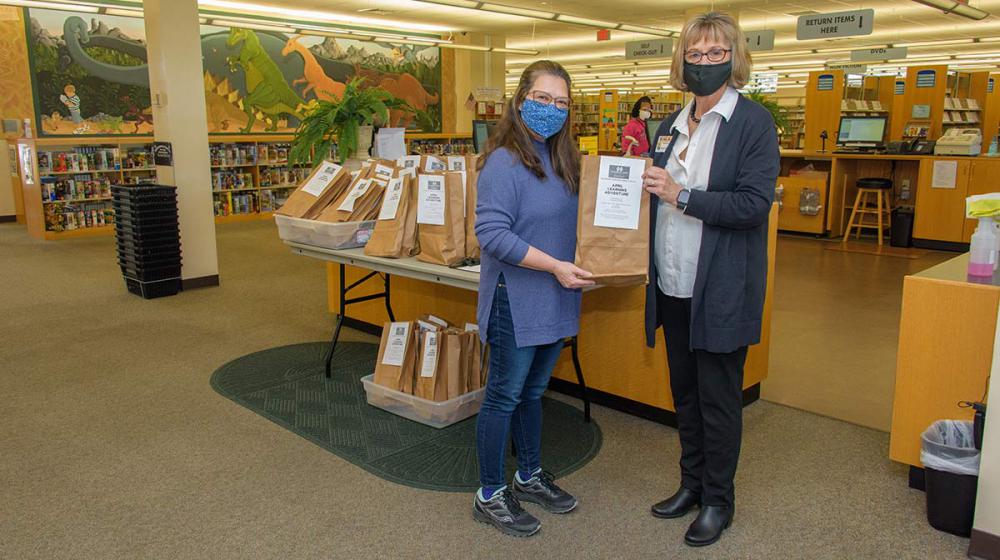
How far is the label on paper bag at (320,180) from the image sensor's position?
12.5 ft

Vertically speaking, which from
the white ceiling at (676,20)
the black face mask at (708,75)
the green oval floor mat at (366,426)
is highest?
the white ceiling at (676,20)

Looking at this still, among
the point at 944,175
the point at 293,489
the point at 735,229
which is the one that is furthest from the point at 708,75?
the point at 944,175

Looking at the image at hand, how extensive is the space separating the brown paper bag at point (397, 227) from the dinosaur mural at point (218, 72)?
20.4 ft

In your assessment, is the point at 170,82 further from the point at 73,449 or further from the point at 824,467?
the point at 824,467

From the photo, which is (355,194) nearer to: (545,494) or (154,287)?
(545,494)

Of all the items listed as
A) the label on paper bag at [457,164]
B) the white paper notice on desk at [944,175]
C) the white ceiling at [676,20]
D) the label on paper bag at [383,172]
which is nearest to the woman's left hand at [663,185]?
the label on paper bag at [457,164]

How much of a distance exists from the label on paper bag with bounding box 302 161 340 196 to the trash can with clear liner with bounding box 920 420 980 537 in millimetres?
2847

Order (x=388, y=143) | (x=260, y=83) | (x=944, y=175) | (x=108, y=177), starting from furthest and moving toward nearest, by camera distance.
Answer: (x=260, y=83)
(x=108, y=177)
(x=944, y=175)
(x=388, y=143)

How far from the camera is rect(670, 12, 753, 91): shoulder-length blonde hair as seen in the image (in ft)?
6.92

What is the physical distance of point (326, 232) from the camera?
3631 millimetres

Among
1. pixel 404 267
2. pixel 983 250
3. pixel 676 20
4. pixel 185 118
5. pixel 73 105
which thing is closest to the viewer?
pixel 983 250

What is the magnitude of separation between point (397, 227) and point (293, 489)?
1244mm

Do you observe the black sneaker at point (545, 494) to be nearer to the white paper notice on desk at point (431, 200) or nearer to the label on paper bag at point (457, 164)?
the white paper notice on desk at point (431, 200)

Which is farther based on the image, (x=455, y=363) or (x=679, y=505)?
(x=455, y=363)
